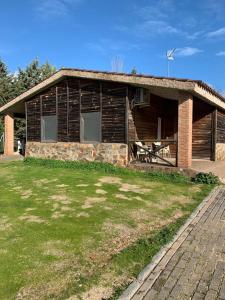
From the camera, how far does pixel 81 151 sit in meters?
16.1

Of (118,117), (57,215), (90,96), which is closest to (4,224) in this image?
(57,215)

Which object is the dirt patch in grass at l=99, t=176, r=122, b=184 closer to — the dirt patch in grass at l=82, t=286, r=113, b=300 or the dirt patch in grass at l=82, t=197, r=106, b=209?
the dirt patch in grass at l=82, t=197, r=106, b=209

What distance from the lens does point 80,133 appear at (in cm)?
1617

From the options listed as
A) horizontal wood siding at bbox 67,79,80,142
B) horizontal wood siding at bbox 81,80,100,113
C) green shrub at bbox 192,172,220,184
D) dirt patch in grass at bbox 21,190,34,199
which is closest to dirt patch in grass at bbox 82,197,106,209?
dirt patch in grass at bbox 21,190,34,199

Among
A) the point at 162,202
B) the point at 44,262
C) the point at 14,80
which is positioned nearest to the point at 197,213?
the point at 162,202

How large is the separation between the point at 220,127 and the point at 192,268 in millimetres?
13197

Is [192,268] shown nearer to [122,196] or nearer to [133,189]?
[122,196]

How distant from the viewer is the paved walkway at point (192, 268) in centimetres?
409

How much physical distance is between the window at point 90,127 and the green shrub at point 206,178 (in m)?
5.43

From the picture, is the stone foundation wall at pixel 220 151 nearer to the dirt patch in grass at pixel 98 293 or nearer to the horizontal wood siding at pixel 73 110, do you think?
the horizontal wood siding at pixel 73 110

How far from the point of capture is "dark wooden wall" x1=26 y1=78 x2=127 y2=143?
14.6m

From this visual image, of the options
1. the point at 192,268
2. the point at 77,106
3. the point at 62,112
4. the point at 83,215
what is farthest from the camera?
the point at 62,112

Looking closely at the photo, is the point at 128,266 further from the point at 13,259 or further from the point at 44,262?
the point at 13,259

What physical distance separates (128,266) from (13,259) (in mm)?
1757
